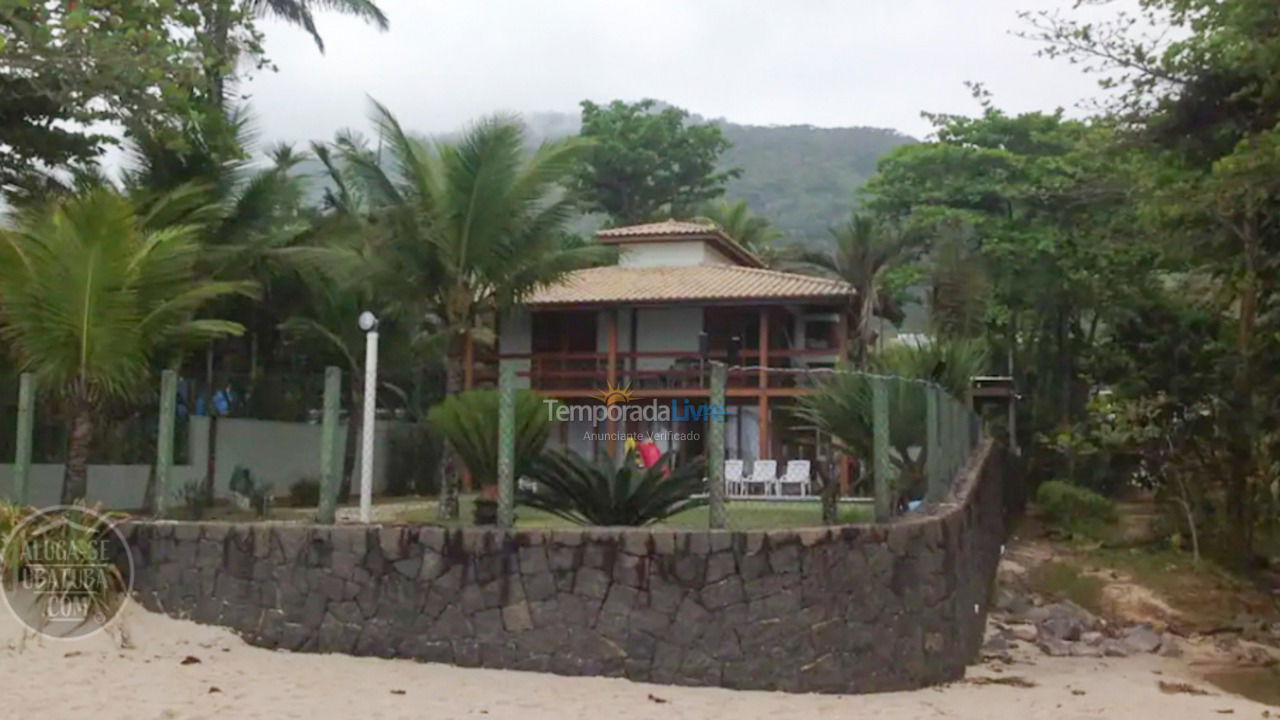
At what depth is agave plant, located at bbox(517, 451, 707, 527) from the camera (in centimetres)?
820

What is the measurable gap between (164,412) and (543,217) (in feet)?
26.9

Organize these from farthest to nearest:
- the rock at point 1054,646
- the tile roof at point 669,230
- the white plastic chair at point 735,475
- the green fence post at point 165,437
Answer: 1. the tile roof at point 669,230
2. the white plastic chair at point 735,475
3. the rock at point 1054,646
4. the green fence post at point 165,437

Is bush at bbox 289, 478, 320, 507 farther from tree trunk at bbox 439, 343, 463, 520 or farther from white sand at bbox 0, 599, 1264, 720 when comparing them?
white sand at bbox 0, 599, 1264, 720

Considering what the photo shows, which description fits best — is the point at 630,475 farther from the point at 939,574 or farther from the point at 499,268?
the point at 499,268

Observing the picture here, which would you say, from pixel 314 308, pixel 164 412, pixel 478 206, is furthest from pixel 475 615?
pixel 314 308

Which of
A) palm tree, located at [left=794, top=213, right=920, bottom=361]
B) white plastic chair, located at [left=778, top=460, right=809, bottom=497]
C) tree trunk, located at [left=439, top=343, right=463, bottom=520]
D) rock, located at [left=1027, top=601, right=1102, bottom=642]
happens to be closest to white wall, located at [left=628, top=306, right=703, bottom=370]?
palm tree, located at [left=794, top=213, right=920, bottom=361]

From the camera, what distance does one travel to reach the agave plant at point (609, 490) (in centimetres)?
820

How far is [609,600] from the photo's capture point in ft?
24.5

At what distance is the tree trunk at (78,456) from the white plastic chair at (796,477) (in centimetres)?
994

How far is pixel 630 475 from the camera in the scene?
819 centimetres

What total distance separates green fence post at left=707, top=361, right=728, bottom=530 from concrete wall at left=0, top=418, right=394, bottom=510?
7.66 m

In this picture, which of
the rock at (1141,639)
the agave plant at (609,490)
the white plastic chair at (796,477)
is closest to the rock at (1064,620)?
the rock at (1141,639)

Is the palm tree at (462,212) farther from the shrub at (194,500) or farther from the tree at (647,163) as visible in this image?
the tree at (647,163)

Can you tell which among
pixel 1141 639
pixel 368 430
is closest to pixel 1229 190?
pixel 1141 639
